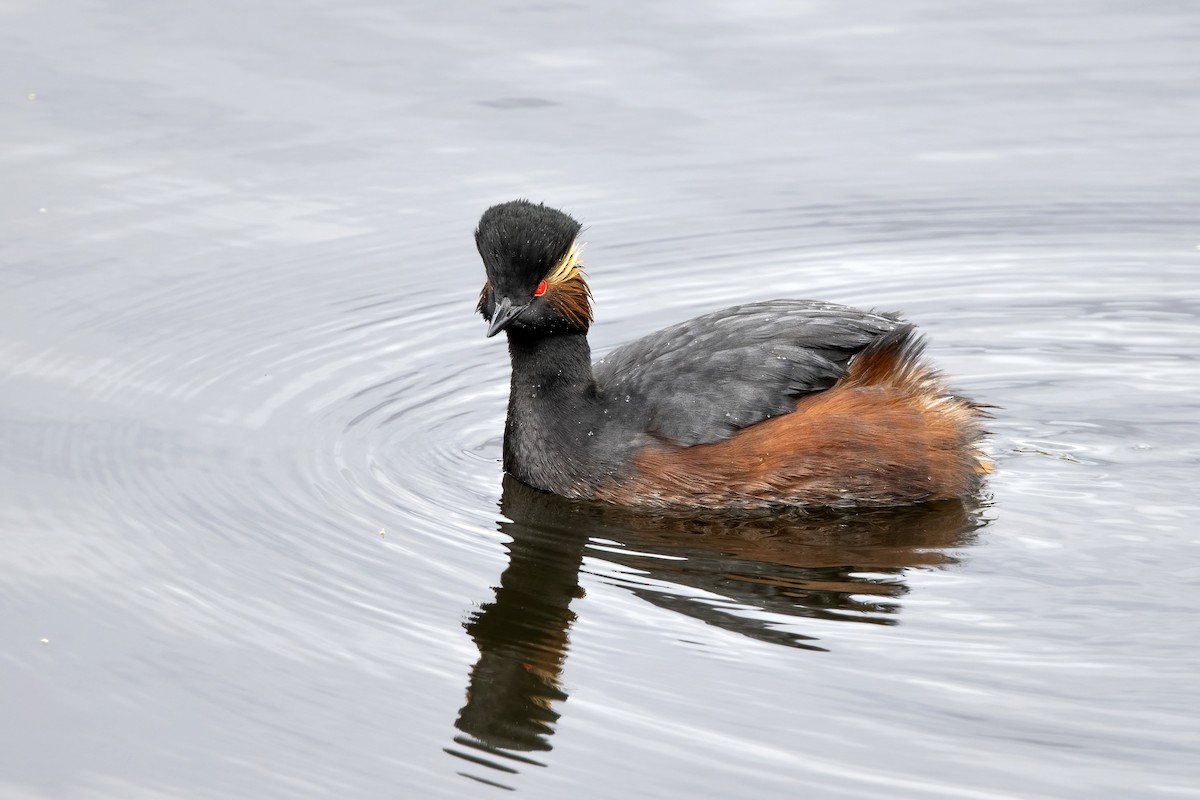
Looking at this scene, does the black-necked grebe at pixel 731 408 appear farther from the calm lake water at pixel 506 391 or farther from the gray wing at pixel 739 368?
the calm lake water at pixel 506 391

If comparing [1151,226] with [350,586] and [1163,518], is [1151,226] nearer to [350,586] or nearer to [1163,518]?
[1163,518]

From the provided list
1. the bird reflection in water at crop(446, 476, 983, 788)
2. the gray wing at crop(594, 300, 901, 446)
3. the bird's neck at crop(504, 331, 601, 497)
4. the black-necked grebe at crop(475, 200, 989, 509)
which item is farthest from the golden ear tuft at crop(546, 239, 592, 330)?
the bird reflection in water at crop(446, 476, 983, 788)

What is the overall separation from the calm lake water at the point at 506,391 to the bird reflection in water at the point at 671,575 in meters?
0.03

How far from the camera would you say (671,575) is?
27.5 feet

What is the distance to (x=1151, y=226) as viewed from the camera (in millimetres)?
12312

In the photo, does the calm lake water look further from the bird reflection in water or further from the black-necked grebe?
the black-necked grebe

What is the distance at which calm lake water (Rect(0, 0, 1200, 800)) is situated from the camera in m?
6.91

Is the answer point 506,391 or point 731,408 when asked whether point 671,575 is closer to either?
point 731,408

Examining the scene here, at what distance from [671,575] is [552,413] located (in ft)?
5.02

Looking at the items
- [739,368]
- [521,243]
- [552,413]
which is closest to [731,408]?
[739,368]

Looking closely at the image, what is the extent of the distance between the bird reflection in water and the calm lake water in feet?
0.10

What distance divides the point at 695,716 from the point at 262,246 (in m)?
6.26

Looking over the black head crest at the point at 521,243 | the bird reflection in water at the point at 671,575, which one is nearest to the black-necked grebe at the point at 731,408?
the black head crest at the point at 521,243

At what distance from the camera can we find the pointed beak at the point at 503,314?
9164 millimetres
